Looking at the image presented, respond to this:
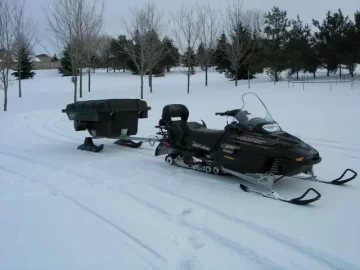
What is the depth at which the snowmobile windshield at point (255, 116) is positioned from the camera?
4.86 m

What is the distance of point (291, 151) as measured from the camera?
4465 millimetres

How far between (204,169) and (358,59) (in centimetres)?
2676

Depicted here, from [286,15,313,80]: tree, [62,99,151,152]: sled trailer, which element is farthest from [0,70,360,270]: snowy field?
[286,15,313,80]: tree

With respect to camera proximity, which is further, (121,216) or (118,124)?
(118,124)

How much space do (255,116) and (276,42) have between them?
1212 inches

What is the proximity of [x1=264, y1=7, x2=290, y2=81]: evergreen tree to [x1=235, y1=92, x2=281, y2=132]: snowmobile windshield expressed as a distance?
28.3 meters

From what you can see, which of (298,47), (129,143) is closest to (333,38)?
(298,47)

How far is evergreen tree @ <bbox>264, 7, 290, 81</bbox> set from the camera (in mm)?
32375

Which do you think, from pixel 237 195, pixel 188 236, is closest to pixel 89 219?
pixel 188 236

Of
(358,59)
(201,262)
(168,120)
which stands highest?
(358,59)

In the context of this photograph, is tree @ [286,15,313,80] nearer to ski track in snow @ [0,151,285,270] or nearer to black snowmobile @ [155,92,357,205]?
black snowmobile @ [155,92,357,205]

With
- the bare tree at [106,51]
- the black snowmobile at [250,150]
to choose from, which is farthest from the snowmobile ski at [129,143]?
the bare tree at [106,51]

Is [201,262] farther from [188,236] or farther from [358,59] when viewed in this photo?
[358,59]

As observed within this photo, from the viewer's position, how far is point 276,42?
3356 cm
